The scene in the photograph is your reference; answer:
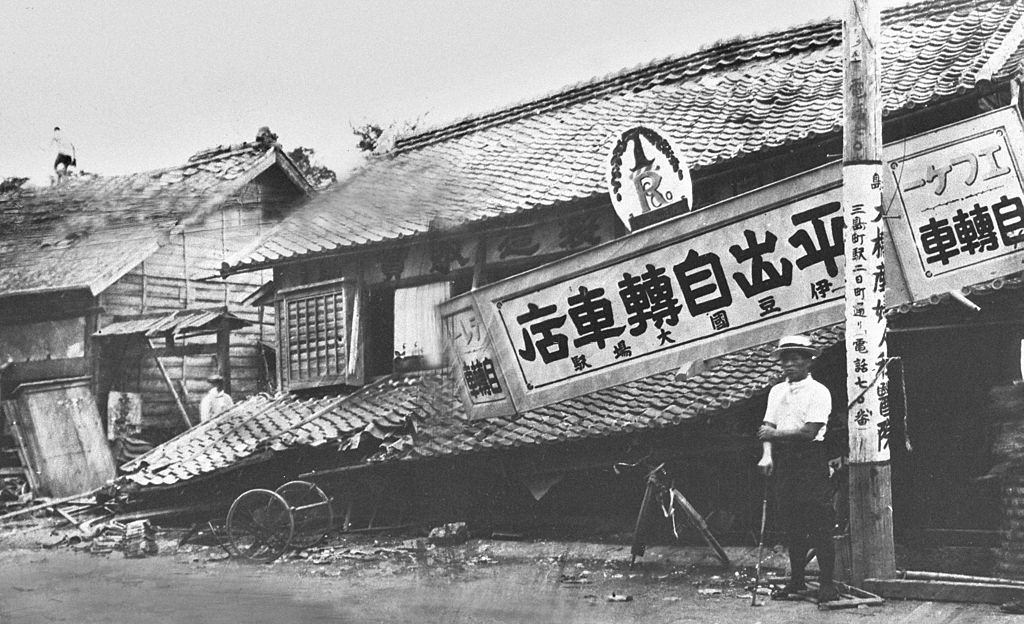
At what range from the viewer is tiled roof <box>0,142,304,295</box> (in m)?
7.53

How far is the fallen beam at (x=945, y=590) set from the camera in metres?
5.10

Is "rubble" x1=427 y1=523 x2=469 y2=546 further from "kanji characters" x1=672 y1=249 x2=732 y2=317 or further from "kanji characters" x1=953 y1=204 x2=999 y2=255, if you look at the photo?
"kanji characters" x1=953 y1=204 x2=999 y2=255

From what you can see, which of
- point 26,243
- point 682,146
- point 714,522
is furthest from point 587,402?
point 26,243

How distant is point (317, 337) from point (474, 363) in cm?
230

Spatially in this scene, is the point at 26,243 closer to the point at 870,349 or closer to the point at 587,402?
the point at 587,402

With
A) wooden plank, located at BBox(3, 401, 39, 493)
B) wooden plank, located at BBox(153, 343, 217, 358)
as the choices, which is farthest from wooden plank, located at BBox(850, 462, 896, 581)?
wooden plank, located at BBox(3, 401, 39, 493)

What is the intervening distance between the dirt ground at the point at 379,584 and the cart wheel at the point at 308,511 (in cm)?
12

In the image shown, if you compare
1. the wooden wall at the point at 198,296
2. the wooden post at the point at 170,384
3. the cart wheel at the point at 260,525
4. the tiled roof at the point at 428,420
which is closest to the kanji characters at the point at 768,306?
the tiled roof at the point at 428,420

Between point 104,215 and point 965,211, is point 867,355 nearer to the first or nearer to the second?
point 965,211

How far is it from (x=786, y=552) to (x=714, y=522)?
69cm

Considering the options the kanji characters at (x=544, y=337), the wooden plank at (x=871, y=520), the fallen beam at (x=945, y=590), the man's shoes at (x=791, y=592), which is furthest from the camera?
the kanji characters at (x=544, y=337)

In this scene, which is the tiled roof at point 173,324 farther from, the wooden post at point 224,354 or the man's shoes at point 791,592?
the man's shoes at point 791,592

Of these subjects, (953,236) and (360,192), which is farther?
(360,192)

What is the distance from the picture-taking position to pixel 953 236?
5.53 metres
